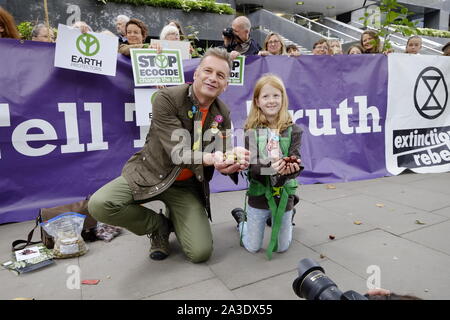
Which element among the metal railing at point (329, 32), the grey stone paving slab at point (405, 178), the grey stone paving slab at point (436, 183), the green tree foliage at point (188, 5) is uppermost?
the metal railing at point (329, 32)

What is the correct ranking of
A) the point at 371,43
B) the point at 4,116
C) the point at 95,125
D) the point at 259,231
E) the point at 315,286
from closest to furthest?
the point at 315,286 → the point at 259,231 → the point at 4,116 → the point at 95,125 → the point at 371,43

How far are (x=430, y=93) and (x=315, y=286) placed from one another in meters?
5.24

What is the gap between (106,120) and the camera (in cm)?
399

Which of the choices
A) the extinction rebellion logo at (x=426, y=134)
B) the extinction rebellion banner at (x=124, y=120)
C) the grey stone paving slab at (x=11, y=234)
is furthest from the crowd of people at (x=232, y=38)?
the grey stone paving slab at (x=11, y=234)

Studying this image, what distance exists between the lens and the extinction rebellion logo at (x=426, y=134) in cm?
531

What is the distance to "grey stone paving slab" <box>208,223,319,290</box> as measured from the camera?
7.76ft

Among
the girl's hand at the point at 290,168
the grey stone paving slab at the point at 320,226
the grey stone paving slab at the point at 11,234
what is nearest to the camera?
the girl's hand at the point at 290,168

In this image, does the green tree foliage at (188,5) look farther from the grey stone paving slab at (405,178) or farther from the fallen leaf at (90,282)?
the fallen leaf at (90,282)

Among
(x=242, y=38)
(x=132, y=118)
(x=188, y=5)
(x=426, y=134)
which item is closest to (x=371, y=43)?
(x=426, y=134)

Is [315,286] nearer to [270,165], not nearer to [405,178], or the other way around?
[270,165]

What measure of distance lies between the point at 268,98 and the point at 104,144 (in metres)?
2.21

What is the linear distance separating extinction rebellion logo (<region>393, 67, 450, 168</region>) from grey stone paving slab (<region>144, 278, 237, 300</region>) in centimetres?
426

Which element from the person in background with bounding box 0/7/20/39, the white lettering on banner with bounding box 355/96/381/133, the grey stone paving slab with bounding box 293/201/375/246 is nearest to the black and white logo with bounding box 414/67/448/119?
the white lettering on banner with bounding box 355/96/381/133

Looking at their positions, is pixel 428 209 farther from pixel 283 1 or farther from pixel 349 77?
pixel 283 1
